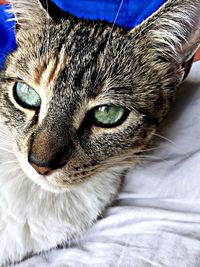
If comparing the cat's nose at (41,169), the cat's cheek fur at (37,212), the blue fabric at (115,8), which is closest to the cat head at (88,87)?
the cat's nose at (41,169)

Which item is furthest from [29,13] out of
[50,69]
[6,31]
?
[6,31]

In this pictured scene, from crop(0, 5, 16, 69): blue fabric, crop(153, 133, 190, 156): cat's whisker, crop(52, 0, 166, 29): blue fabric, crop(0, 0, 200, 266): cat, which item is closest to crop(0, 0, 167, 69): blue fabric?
crop(52, 0, 166, 29): blue fabric

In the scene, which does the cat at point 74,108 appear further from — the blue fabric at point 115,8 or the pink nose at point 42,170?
the blue fabric at point 115,8

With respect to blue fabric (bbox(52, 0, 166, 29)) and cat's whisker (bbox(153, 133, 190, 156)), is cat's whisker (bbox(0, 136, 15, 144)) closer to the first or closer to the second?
cat's whisker (bbox(153, 133, 190, 156))

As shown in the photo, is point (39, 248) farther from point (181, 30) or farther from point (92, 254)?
point (181, 30)

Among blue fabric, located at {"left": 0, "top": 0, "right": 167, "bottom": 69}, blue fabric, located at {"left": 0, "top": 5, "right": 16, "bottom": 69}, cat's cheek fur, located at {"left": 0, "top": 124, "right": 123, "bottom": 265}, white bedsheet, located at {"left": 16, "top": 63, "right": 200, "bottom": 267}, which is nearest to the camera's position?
white bedsheet, located at {"left": 16, "top": 63, "right": 200, "bottom": 267}

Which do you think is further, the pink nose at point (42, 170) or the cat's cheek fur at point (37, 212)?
the cat's cheek fur at point (37, 212)

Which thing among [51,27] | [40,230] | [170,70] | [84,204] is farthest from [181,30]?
[40,230]
